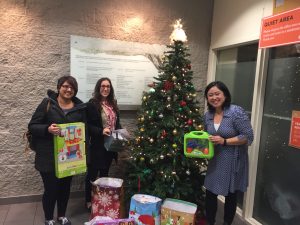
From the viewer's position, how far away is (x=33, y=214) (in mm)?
2750

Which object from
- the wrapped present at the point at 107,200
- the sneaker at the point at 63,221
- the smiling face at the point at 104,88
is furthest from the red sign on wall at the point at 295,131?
the sneaker at the point at 63,221

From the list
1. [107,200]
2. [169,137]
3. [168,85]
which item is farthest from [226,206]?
[168,85]

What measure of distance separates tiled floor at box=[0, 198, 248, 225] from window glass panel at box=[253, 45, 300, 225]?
0.39m

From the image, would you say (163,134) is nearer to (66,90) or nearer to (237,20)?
(66,90)

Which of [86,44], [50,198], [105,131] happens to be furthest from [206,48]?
[50,198]

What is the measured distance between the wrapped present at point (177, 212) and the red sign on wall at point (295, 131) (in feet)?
3.14

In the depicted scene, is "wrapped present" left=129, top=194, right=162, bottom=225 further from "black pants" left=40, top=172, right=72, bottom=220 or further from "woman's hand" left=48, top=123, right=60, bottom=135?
"woman's hand" left=48, top=123, right=60, bottom=135

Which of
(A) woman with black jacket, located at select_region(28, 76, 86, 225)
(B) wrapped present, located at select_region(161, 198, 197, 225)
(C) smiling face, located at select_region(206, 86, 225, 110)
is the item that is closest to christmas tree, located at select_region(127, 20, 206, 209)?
(B) wrapped present, located at select_region(161, 198, 197, 225)

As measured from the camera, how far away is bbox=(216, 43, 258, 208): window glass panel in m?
2.82

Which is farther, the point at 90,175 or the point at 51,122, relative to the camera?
the point at 90,175

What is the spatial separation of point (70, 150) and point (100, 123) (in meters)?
0.47

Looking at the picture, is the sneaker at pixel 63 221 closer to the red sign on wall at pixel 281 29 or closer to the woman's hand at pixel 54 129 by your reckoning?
the woman's hand at pixel 54 129

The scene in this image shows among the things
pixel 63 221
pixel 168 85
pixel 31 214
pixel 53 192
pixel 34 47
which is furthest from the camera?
pixel 34 47

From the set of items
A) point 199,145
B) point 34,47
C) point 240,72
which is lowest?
point 199,145
